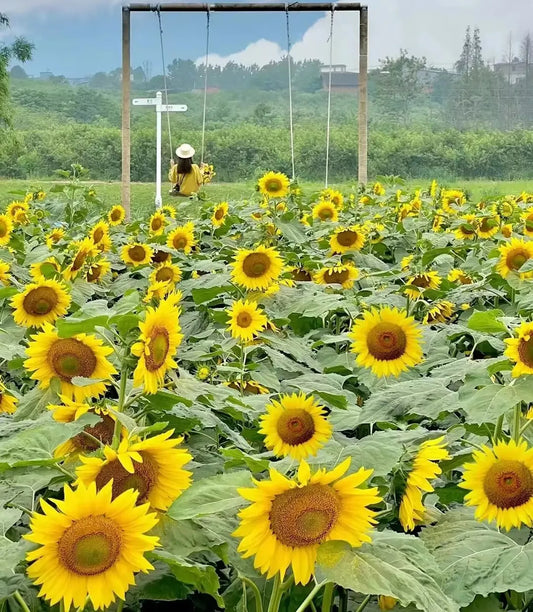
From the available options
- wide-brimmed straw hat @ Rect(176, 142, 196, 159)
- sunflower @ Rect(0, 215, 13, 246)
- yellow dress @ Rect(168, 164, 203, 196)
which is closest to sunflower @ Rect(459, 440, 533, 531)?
sunflower @ Rect(0, 215, 13, 246)

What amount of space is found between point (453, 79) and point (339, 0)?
5977mm

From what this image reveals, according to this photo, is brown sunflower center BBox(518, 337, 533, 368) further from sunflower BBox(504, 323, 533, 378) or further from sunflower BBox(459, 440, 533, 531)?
sunflower BBox(459, 440, 533, 531)

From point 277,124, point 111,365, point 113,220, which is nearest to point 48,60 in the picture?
point 277,124

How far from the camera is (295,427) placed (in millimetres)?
1198

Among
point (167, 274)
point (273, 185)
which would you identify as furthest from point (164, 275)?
point (273, 185)

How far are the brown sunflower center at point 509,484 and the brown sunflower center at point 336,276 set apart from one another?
1722 mm

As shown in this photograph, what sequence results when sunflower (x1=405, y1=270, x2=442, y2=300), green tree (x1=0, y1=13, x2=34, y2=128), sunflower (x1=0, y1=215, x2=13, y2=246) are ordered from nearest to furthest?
sunflower (x1=405, y1=270, x2=442, y2=300) < sunflower (x1=0, y1=215, x2=13, y2=246) < green tree (x1=0, y1=13, x2=34, y2=128)

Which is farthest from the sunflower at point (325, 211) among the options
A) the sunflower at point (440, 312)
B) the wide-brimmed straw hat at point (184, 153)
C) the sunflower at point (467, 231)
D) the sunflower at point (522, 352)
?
the wide-brimmed straw hat at point (184, 153)

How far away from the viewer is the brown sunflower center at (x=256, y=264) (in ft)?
7.77

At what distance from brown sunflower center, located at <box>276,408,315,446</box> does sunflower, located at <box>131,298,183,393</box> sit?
0.56ft

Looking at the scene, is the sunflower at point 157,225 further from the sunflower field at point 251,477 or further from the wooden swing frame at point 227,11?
the wooden swing frame at point 227,11

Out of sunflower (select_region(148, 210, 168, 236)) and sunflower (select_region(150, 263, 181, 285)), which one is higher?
sunflower (select_region(148, 210, 168, 236))

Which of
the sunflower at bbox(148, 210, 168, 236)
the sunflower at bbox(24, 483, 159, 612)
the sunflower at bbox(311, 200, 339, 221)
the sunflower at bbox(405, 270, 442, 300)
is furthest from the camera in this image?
the sunflower at bbox(311, 200, 339, 221)

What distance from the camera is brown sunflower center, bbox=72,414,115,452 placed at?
1.10 meters
